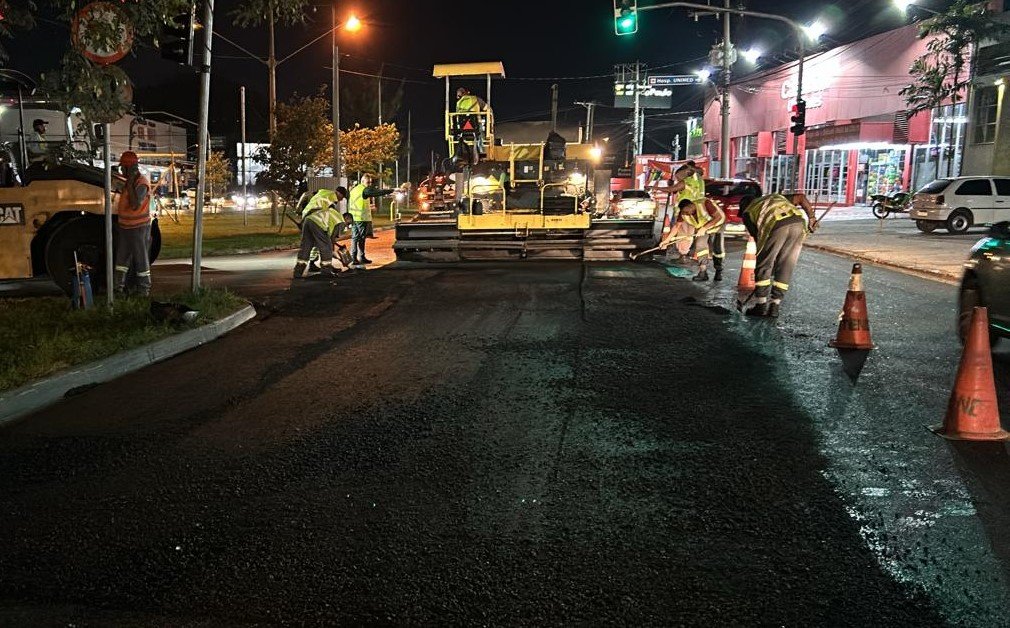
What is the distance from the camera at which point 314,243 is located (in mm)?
14188

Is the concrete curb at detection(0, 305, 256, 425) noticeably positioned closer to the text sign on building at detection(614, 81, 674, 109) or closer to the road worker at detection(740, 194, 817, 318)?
the road worker at detection(740, 194, 817, 318)

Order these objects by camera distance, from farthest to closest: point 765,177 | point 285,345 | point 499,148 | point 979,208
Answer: point 765,177
point 979,208
point 499,148
point 285,345

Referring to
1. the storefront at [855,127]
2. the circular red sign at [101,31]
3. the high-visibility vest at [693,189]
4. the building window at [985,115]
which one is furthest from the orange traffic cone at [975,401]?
the building window at [985,115]

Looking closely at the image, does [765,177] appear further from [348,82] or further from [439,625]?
[439,625]

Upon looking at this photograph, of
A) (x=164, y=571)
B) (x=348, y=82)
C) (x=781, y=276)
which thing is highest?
(x=348, y=82)

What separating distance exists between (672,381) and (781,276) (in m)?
3.90

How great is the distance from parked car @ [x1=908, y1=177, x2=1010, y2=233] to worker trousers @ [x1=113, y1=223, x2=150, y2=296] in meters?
20.9

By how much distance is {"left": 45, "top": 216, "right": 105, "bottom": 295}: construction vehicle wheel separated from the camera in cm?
1057

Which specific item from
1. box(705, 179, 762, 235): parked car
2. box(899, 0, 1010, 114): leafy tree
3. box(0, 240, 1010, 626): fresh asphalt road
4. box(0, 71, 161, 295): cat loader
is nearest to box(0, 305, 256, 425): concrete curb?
box(0, 240, 1010, 626): fresh asphalt road

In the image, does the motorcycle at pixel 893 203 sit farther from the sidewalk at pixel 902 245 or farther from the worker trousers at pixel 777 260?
the worker trousers at pixel 777 260

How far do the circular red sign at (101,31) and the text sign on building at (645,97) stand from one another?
7103cm

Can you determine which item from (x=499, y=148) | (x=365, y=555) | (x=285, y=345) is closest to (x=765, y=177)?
(x=499, y=148)

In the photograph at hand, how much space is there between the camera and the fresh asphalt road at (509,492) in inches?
128

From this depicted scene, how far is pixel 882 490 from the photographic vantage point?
4352 millimetres
